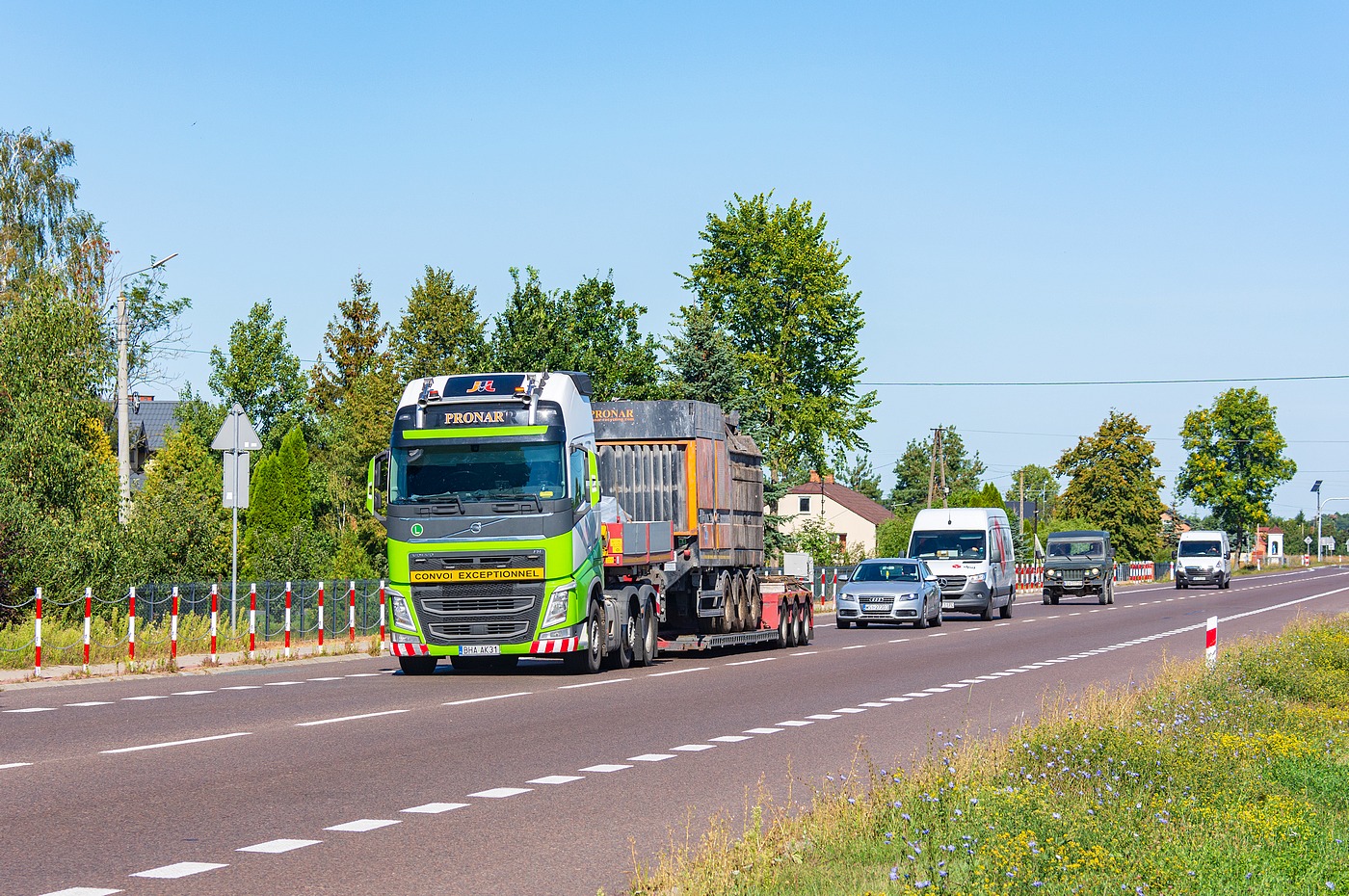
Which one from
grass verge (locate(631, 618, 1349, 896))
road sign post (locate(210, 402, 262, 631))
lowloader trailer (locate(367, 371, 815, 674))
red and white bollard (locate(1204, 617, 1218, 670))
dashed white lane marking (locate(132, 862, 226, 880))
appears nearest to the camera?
grass verge (locate(631, 618, 1349, 896))

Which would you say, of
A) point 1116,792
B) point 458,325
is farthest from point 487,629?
point 458,325

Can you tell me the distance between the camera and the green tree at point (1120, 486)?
395ft

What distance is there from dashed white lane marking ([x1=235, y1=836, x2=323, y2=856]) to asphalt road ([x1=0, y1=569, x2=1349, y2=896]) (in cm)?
2

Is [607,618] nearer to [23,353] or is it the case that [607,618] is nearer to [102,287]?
[23,353]

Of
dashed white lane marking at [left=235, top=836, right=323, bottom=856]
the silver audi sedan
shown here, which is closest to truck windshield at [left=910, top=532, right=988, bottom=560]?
the silver audi sedan

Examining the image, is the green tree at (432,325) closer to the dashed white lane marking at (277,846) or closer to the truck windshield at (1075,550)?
the truck windshield at (1075,550)

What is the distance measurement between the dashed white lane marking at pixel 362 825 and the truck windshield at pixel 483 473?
11.4 metres

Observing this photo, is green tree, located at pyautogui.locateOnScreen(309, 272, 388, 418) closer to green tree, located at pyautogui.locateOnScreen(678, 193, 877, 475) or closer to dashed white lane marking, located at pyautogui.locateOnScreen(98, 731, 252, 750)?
green tree, located at pyautogui.locateOnScreen(678, 193, 877, 475)

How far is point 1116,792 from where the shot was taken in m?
8.91

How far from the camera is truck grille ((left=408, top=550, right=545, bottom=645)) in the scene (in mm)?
20578

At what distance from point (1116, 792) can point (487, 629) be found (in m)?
13.0

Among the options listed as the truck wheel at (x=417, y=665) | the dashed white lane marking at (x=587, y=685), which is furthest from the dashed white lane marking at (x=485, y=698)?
the truck wheel at (x=417, y=665)

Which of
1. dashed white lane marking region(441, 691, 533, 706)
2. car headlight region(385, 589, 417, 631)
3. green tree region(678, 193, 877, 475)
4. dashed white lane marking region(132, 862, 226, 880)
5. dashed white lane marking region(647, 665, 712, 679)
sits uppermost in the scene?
green tree region(678, 193, 877, 475)

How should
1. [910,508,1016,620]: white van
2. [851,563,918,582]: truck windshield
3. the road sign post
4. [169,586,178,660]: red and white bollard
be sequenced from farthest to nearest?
[910,508,1016,620]: white van < [851,563,918,582]: truck windshield < the road sign post < [169,586,178,660]: red and white bollard
